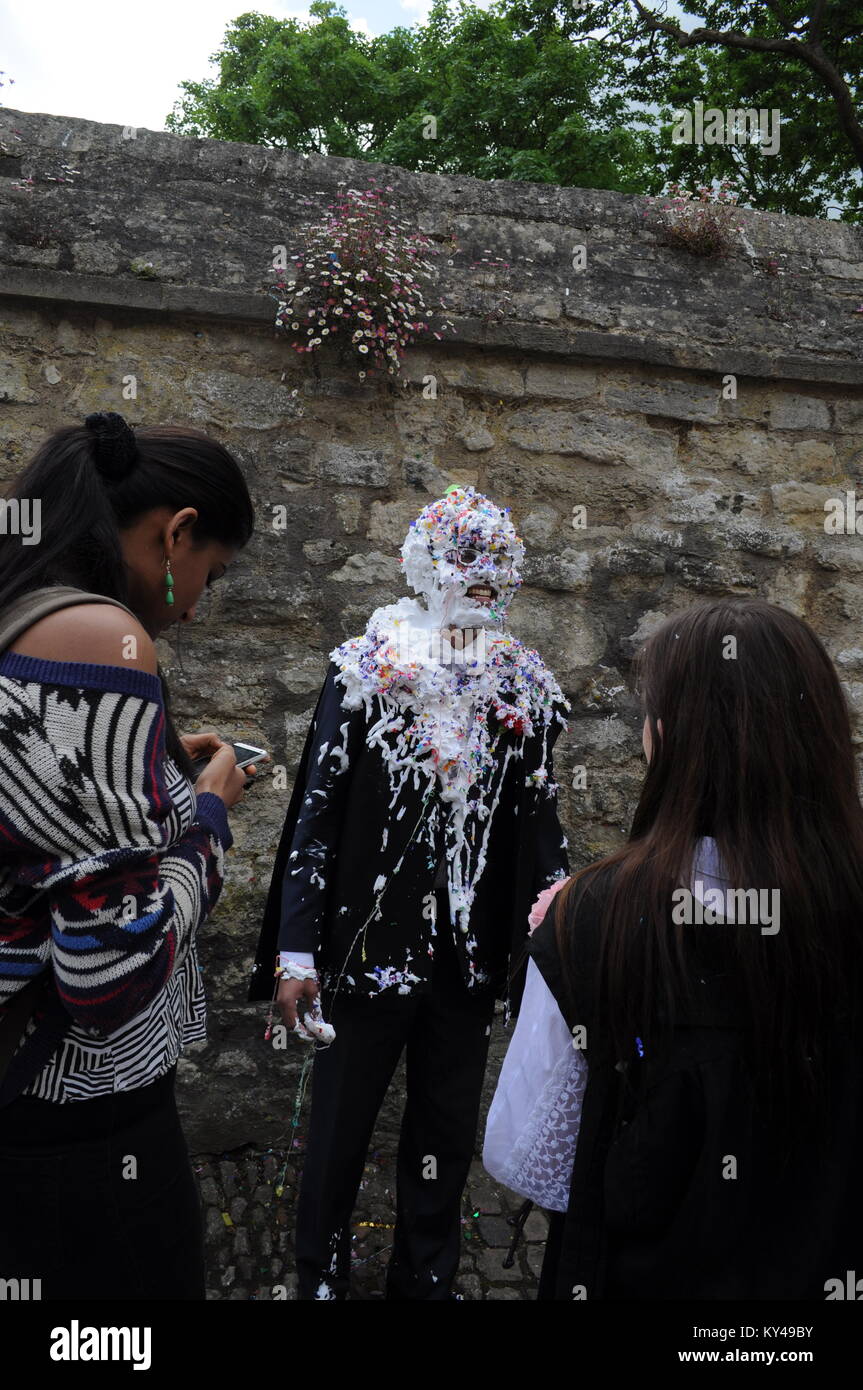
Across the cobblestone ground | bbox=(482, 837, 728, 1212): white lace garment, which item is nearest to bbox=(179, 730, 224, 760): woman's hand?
bbox=(482, 837, 728, 1212): white lace garment

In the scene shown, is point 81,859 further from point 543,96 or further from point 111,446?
point 543,96

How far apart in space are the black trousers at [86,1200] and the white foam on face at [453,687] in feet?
3.30

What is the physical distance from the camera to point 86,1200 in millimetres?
1314

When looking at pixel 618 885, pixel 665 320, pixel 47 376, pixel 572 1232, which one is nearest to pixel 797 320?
pixel 665 320

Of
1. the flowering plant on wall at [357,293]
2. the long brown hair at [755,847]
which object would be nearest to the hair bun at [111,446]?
the long brown hair at [755,847]

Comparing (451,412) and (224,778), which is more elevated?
(451,412)

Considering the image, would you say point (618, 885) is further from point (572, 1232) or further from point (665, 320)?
point (665, 320)

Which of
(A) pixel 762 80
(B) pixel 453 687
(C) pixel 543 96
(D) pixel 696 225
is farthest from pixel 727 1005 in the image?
(C) pixel 543 96

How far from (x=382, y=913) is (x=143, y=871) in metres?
1.17

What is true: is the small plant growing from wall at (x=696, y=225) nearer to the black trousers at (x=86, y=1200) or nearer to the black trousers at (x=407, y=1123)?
the black trousers at (x=407, y=1123)

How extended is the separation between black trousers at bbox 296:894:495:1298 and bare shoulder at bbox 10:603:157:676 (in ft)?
4.38

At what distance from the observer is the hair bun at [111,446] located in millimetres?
1480

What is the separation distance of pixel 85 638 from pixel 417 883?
4.30ft

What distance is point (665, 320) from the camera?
390 cm
